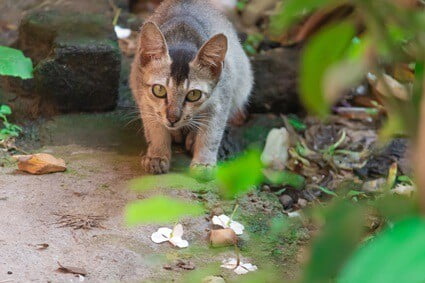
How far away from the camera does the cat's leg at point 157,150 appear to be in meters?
3.64

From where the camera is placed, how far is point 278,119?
4.69 m

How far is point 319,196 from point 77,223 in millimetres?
1441

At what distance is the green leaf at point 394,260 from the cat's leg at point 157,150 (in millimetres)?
2864

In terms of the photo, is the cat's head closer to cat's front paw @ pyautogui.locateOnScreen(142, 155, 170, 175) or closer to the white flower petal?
cat's front paw @ pyautogui.locateOnScreen(142, 155, 170, 175)

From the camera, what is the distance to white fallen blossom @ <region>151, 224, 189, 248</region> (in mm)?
2934

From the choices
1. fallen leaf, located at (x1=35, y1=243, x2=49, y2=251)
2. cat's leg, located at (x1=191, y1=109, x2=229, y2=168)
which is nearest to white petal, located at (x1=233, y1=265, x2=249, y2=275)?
fallen leaf, located at (x1=35, y1=243, x2=49, y2=251)

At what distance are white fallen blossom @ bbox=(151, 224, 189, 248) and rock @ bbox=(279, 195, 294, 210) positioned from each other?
0.82 metres

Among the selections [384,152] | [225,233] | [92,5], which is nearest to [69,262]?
[225,233]

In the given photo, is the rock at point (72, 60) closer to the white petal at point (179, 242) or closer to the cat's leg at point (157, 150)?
the cat's leg at point (157, 150)

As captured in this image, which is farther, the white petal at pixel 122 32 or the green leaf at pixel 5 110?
the white petal at pixel 122 32

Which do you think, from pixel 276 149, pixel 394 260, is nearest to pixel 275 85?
pixel 276 149

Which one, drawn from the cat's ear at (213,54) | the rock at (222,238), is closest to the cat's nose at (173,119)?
the cat's ear at (213,54)

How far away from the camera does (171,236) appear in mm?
2967

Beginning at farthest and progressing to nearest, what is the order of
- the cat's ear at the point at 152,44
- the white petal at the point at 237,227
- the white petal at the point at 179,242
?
the cat's ear at the point at 152,44
the white petal at the point at 237,227
the white petal at the point at 179,242
